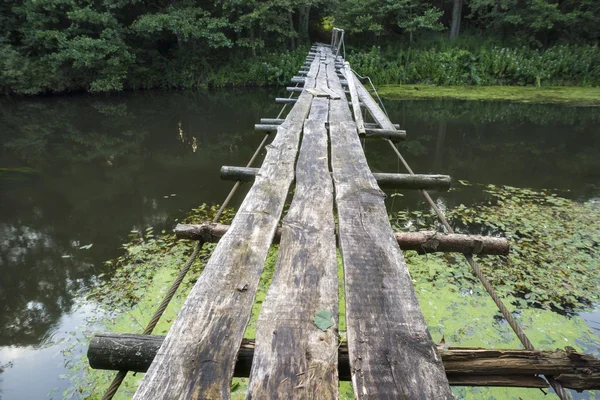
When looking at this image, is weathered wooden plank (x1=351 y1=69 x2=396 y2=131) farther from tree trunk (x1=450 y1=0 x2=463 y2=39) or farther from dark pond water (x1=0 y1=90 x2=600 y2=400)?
tree trunk (x1=450 y1=0 x2=463 y2=39)

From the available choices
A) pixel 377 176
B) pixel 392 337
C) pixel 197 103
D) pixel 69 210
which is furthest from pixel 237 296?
pixel 197 103

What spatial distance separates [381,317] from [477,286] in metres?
2.95

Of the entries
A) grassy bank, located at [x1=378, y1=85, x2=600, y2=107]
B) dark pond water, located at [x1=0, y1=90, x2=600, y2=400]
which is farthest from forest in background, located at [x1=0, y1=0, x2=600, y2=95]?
dark pond water, located at [x1=0, y1=90, x2=600, y2=400]

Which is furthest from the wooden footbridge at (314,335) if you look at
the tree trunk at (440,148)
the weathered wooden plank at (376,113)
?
the tree trunk at (440,148)

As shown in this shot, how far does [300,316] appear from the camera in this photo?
1.08m

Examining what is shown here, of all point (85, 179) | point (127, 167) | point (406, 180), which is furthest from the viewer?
point (127, 167)

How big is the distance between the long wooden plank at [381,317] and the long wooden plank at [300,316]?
61 mm

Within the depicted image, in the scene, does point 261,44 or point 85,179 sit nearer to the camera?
point 85,179

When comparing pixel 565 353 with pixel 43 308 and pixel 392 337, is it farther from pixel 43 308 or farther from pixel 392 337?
pixel 43 308

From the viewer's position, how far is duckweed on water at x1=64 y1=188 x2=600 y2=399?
9.46 feet

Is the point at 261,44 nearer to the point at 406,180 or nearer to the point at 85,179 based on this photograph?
the point at 85,179

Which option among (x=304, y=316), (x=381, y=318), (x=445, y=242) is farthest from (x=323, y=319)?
(x=445, y=242)

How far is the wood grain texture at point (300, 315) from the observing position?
35.0 inches

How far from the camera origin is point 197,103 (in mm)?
13031
